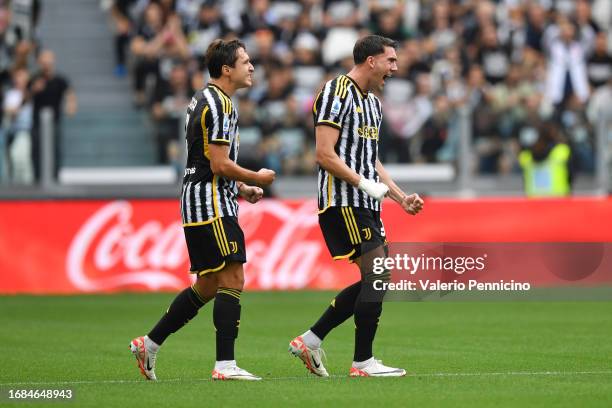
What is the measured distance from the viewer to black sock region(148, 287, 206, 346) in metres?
9.62

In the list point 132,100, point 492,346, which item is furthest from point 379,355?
point 132,100

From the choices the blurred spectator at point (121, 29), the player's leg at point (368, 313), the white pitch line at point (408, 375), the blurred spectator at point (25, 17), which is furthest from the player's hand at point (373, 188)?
the blurred spectator at point (25, 17)

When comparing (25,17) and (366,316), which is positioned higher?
(25,17)

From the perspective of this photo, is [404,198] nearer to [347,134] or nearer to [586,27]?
[347,134]

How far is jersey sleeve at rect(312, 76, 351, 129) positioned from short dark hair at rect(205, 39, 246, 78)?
0.66 metres

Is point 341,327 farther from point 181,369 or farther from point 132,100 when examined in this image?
point 132,100

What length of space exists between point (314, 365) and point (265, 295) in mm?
8420

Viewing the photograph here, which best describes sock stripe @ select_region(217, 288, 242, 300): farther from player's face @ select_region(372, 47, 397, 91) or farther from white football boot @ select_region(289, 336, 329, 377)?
player's face @ select_region(372, 47, 397, 91)

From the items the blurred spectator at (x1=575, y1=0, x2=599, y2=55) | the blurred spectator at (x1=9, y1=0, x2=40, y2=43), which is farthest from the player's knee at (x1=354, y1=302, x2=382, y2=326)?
the blurred spectator at (x1=9, y1=0, x2=40, y2=43)

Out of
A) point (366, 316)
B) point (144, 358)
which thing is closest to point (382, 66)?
point (366, 316)

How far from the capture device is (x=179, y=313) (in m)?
9.63

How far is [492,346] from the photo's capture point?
11.9 meters

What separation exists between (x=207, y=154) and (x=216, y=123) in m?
0.24

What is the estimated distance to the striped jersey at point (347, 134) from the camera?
31.2 feet
